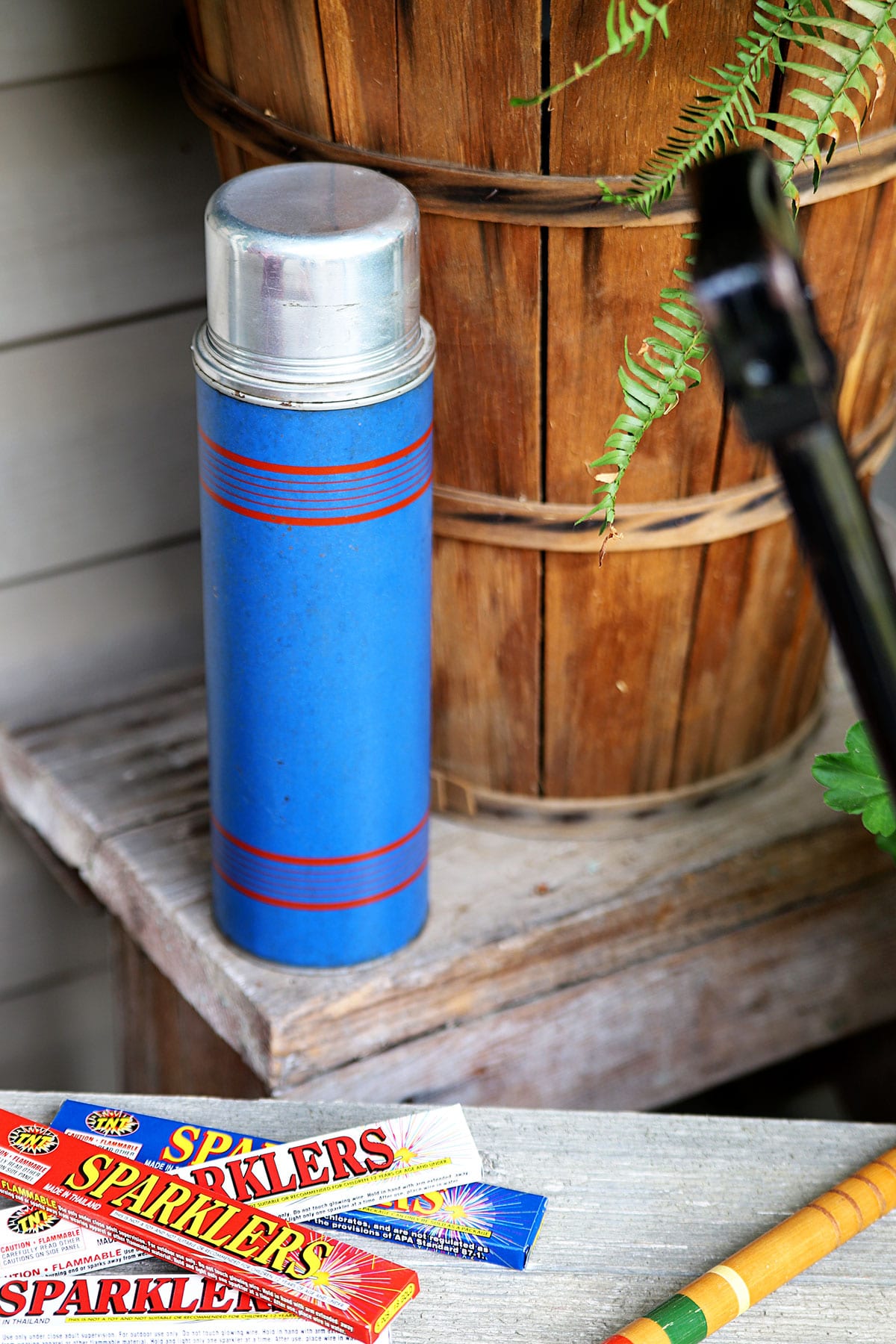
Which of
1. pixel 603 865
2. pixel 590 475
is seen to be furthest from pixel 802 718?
pixel 590 475

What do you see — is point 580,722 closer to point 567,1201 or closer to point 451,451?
point 451,451

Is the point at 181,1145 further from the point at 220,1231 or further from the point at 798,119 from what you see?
the point at 798,119

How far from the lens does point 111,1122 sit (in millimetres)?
810

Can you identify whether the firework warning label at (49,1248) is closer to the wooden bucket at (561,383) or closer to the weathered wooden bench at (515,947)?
the weathered wooden bench at (515,947)

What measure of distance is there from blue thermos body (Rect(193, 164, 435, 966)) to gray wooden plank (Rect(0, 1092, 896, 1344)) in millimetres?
210

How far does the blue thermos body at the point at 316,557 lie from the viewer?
81 centimetres

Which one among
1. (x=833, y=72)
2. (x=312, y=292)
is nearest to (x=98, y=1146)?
(x=312, y=292)

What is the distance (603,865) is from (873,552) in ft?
2.58

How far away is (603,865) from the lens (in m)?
1.19

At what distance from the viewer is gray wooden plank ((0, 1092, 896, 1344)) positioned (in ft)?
2.38

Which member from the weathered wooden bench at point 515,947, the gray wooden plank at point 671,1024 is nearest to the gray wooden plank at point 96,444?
the weathered wooden bench at point 515,947

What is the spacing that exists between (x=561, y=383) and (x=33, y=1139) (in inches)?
22.2

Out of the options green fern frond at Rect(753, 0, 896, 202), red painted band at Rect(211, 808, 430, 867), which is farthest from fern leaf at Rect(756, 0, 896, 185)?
red painted band at Rect(211, 808, 430, 867)

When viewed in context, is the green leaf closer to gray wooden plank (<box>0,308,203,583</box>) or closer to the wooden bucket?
the wooden bucket
